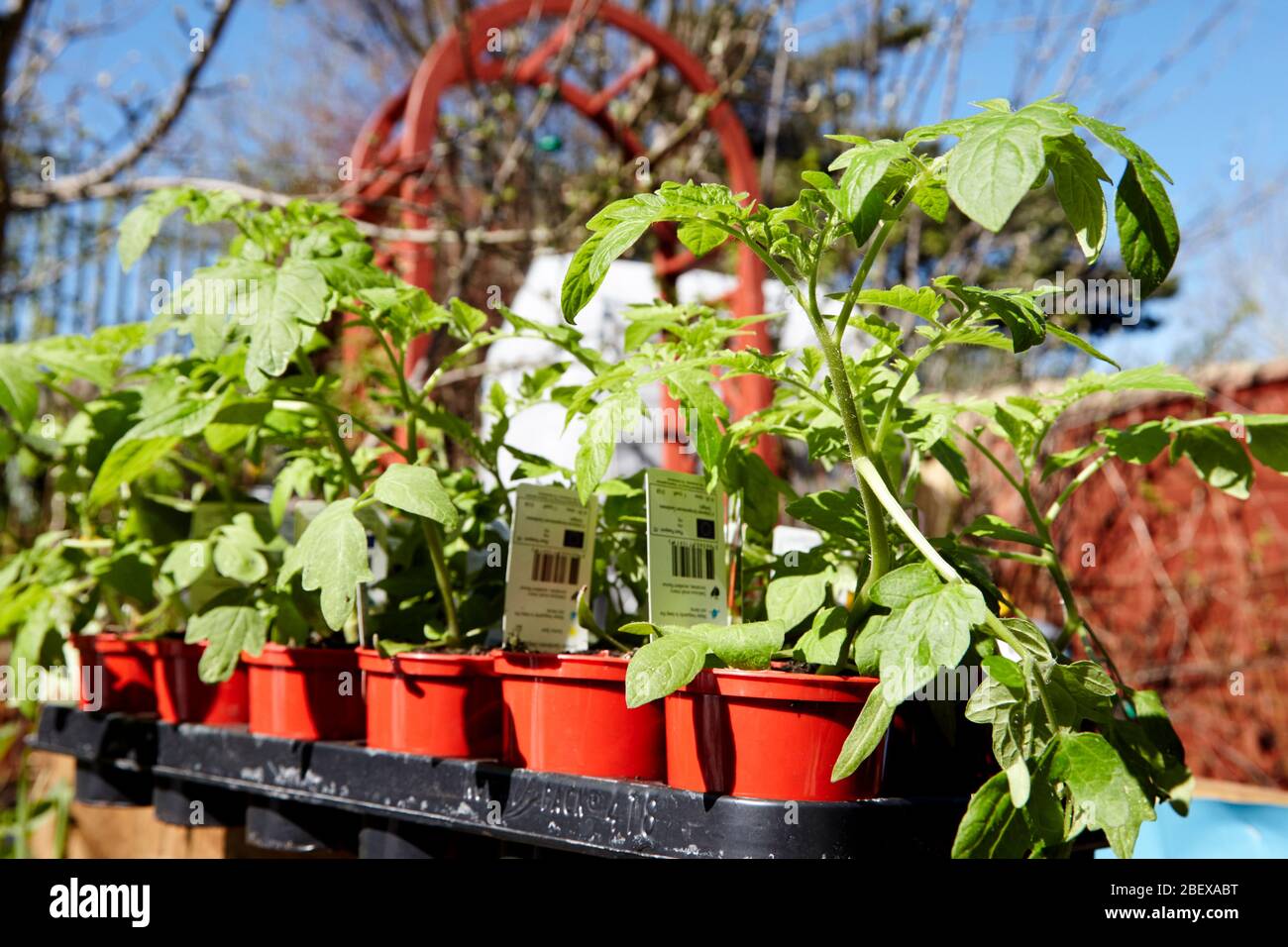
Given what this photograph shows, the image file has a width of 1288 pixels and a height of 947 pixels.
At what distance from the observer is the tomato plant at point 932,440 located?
2.31 feet

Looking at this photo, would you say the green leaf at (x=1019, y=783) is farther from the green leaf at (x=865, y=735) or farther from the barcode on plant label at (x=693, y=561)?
the barcode on plant label at (x=693, y=561)

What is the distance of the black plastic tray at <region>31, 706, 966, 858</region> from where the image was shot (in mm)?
840

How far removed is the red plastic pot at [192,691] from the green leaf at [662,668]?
767 mm

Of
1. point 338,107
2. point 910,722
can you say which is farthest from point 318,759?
point 338,107

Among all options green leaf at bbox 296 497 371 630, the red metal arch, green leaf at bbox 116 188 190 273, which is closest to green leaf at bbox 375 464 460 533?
green leaf at bbox 296 497 371 630

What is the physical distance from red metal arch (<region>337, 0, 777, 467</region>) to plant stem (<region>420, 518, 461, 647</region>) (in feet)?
4.26

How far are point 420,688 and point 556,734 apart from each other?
188 millimetres

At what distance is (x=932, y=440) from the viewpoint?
3.11 feet

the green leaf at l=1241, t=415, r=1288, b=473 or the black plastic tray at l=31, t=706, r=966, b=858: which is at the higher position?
the green leaf at l=1241, t=415, r=1288, b=473

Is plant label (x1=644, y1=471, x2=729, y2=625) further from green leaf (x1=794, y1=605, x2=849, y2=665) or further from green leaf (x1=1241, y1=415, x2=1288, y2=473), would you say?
green leaf (x1=1241, y1=415, x2=1288, y2=473)

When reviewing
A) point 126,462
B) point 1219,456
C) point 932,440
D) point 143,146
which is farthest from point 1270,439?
point 143,146

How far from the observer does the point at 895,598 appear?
759mm

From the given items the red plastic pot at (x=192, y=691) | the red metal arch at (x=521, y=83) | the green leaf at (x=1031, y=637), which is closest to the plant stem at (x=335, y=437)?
the red plastic pot at (x=192, y=691)
